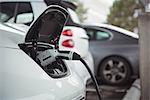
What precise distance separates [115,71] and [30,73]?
613cm

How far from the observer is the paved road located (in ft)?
23.1

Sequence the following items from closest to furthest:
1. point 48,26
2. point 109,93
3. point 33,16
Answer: point 48,26, point 33,16, point 109,93

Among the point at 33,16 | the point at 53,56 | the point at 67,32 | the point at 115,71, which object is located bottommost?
the point at 115,71

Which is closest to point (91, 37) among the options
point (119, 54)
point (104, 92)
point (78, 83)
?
point (119, 54)

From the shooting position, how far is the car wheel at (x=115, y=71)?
8805 millimetres

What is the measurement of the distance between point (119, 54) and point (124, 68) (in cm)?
35

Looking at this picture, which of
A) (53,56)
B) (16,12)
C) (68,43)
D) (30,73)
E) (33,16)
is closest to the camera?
(30,73)

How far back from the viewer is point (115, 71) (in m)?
8.79

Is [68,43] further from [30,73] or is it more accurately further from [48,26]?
[30,73]

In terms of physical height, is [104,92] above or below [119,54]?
below

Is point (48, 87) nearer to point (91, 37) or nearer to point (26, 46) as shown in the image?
point (26, 46)

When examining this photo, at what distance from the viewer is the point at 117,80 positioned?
29.0 feet

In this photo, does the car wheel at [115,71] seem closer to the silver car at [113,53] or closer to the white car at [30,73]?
the silver car at [113,53]

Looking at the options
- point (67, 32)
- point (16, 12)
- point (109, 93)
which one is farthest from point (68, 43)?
point (109, 93)
